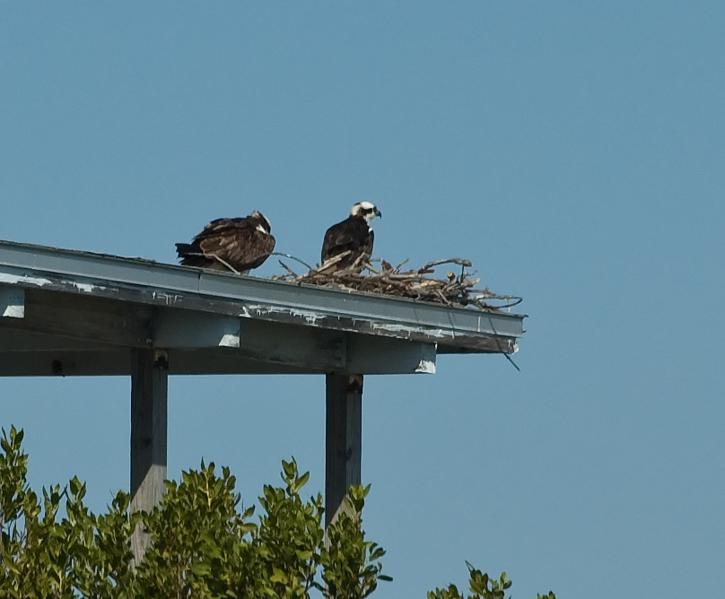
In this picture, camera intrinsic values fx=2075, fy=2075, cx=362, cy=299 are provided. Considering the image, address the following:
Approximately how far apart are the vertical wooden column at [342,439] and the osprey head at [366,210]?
221 inches

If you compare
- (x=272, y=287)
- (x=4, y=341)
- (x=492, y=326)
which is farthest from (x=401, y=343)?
(x=4, y=341)

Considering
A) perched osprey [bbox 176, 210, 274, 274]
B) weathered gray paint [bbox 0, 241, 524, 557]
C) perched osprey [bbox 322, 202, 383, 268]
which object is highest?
perched osprey [bbox 322, 202, 383, 268]

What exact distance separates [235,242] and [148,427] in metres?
2.44

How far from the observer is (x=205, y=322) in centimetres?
1222

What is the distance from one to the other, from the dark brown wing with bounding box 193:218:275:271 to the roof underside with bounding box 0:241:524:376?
798 mm

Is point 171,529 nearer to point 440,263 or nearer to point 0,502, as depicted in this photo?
point 0,502

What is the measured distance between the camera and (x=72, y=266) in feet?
37.6

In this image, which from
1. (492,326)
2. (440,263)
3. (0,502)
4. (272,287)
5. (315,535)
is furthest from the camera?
(440,263)

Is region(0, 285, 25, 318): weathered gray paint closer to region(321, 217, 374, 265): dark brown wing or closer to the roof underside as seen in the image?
the roof underside

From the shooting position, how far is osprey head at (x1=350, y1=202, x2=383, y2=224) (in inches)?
761

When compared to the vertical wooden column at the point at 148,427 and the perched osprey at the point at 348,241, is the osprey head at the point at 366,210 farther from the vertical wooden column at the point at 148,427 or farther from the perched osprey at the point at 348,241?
the vertical wooden column at the point at 148,427

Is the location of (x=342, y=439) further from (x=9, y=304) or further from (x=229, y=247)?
(x=9, y=304)

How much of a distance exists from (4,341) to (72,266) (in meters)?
1.73

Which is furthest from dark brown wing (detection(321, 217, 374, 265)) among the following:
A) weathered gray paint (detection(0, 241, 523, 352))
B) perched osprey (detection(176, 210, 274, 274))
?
weathered gray paint (detection(0, 241, 523, 352))
